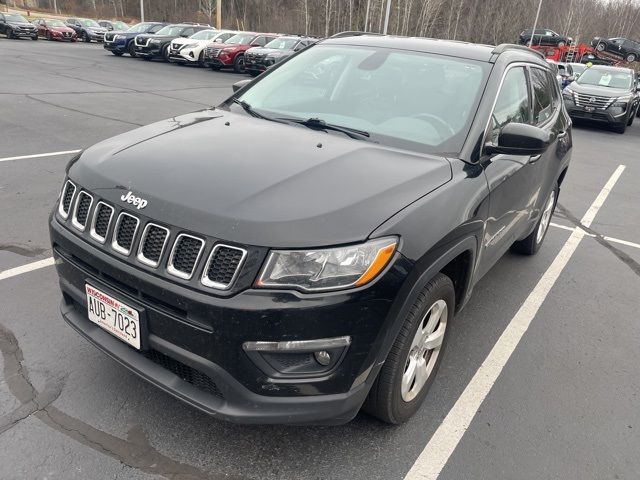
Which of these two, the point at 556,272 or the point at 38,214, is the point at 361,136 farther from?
the point at 38,214

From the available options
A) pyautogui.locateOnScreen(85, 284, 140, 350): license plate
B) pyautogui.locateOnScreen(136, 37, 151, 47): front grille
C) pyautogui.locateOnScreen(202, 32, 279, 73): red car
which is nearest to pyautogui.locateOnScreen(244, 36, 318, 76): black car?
pyautogui.locateOnScreen(202, 32, 279, 73): red car

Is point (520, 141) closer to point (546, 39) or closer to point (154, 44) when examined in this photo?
point (154, 44)

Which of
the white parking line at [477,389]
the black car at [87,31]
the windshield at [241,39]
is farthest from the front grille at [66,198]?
the black car at [87,31]

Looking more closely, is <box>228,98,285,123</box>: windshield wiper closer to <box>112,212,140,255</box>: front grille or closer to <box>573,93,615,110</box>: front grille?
<box>112,212,140,255</box>: front grille

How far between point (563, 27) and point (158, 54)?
53.4 m

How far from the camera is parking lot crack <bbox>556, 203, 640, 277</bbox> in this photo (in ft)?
16.7

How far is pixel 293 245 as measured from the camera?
6.50 ft

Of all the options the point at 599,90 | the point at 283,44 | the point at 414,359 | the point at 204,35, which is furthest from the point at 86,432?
the point at 204,35

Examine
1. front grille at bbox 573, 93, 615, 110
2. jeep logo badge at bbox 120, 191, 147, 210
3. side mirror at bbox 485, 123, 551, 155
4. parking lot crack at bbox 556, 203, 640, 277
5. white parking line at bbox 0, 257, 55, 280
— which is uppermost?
side mirror at bbox 485, 123, 551, 155

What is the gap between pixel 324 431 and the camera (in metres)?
2.58

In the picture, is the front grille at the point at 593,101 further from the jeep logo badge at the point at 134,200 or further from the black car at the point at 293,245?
the jeep logo badge at the point at 134,200

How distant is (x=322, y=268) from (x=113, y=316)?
0.97 metres

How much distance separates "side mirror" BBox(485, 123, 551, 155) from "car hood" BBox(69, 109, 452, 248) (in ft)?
1.35

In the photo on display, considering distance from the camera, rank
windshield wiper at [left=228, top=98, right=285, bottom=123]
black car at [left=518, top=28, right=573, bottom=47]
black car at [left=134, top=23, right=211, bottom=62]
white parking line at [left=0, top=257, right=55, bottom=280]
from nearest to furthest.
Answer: windshield wiper at [left=228, top=98, right=285, bottom=123] → white parking line at [left=0, top=257, right=55, bottom=280] → black car at [left=134, top=23, right=211, bottom=62] → black car at [left=518, top=28, right=573, bottom=47]
